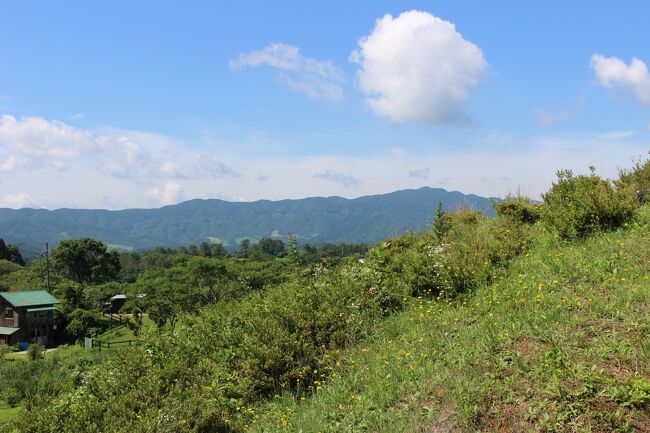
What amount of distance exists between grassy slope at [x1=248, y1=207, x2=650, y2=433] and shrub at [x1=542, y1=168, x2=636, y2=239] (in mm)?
946

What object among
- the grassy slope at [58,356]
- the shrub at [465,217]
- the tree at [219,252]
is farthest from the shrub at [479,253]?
the tree at [219,252]

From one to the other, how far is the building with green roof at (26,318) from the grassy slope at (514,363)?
61.0 metres

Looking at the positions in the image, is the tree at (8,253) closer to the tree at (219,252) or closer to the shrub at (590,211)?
the tree at (219,252)

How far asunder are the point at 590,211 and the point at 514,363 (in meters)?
4.57

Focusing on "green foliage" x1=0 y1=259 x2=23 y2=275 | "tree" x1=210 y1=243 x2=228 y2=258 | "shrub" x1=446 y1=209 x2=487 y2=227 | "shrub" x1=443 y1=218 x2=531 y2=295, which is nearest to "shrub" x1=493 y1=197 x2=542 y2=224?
"shrub" x1=446 y1=209 x2=487 y2=227

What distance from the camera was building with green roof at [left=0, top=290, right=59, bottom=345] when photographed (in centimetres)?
5428

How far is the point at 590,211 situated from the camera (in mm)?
7551

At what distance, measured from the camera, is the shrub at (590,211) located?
7523mm

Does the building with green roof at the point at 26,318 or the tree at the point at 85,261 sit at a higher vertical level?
the tree at the point at 85,261

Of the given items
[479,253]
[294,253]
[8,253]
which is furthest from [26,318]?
[479,253]

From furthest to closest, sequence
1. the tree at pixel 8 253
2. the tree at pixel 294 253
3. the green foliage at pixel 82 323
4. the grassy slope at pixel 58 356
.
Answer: the tree at pixel 8 253 < the green foliage at pixel 82 323 < the grassy slope at pixel 58 356 < the tree at pixel 294 253

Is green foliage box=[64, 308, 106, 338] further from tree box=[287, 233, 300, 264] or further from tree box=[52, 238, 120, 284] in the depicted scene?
tree box=[287, 233, 300, 264]

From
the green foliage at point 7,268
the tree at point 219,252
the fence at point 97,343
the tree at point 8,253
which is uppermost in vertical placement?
the tree at point 8,253

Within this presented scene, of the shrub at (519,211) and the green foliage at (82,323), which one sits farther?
the green foliage at (82,323)
